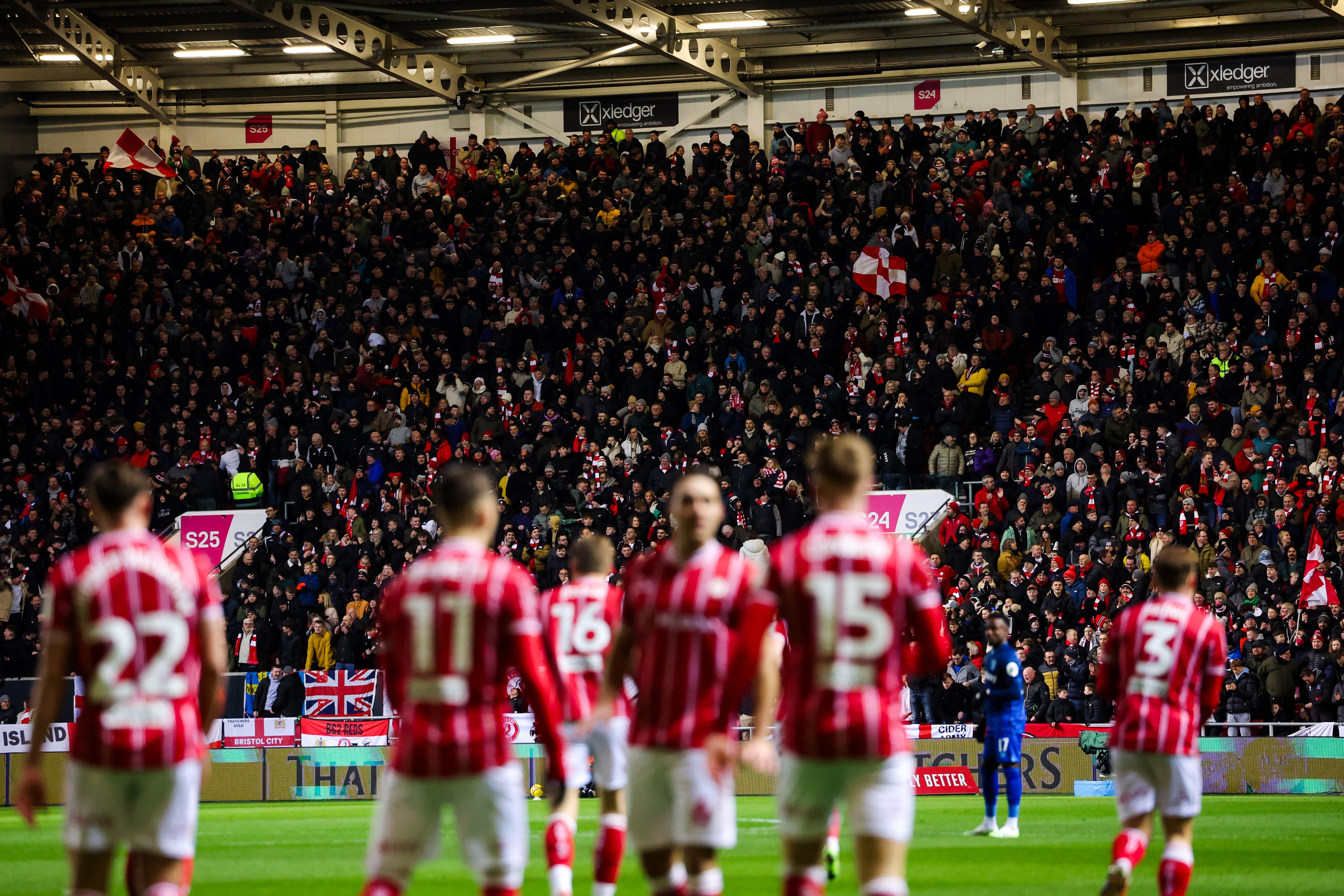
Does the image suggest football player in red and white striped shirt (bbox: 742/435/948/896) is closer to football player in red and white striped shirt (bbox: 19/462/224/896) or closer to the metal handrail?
football player in red and white striped shirt (bbox: 19/462/224/896)

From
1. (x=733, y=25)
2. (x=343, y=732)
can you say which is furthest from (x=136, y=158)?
(x=343, y=732)

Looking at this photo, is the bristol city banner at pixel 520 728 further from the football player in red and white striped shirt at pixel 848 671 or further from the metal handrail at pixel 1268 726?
the football player in red and white striped shirt at pixel 848 671

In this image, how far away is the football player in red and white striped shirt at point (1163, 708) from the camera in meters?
8.30

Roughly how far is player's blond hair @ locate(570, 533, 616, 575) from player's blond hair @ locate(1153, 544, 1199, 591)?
9.31 ft

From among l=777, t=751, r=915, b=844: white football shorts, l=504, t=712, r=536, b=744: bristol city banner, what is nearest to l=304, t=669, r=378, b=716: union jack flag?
l=504, t=712, r=536, b=744: bristol city banner

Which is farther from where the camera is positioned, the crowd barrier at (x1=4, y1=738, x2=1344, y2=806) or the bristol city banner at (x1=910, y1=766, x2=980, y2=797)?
the bristol city banner at (x1=910, y1=766, x2=980, y2=797)

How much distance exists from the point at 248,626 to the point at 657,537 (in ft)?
20.7

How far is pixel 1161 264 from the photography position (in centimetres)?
2698

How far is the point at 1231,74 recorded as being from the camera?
3238 centimetres

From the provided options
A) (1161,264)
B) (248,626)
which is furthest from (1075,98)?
(248,626)

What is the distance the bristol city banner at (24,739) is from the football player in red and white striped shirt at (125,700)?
16774mm

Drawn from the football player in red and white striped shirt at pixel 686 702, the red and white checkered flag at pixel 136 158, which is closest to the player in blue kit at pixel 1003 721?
the football player in red and white striped shirt at pixel 686 702

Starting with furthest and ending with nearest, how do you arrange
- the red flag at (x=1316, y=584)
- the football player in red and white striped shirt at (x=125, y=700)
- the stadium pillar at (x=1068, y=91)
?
the stadium pillar at (x=1068, y=91) < the red flag at (x=1316, y=584) < the football player in red and white striped shirt at (x=125, y=700)

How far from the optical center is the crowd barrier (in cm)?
1945
